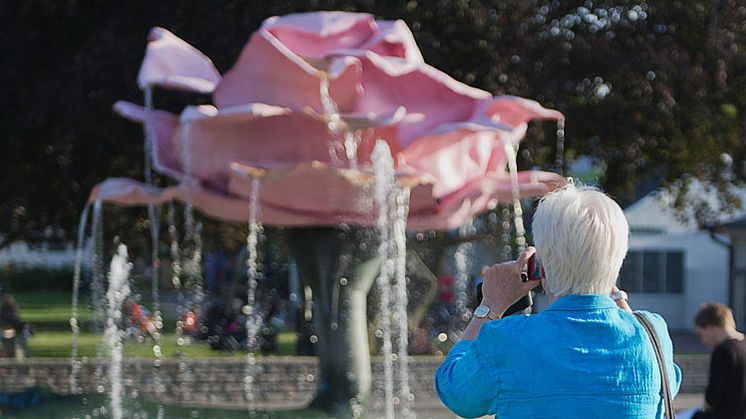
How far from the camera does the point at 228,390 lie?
14.3 meters

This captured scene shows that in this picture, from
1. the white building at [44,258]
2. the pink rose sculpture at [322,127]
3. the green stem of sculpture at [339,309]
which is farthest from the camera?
the white building at [44,258]

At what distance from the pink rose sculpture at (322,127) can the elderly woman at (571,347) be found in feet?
17.7

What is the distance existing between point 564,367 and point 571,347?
5 centimetres

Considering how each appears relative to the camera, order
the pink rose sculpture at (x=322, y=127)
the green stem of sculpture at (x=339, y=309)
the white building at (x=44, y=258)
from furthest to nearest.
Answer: the white building at (x=44, y=258), the green stem of sculpture at (x=339, y=309), the pink rose sculpture at (x=322, y=127)

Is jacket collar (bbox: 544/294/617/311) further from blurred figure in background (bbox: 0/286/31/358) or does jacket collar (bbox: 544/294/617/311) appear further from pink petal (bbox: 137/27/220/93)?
blurred figure in background (bbox: 0/286/31/358)

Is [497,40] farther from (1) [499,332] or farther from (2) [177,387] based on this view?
(1) [499,332]

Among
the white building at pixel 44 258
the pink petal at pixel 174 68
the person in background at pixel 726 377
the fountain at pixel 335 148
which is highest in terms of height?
the pink petal at pixel 174 68

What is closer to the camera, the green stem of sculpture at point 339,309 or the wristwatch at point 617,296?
the wristwatch at point 617,296

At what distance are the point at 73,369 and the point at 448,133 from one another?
7.61m

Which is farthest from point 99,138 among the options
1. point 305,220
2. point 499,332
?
point 499,332

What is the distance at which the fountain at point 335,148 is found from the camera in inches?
323

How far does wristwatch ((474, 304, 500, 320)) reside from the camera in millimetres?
2723

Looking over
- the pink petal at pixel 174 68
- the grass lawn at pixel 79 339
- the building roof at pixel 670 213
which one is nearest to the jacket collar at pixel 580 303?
the pink petal at pixel 174 68

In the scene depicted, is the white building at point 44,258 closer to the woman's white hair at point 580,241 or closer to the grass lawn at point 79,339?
A: the grass lawn at point 79,339
